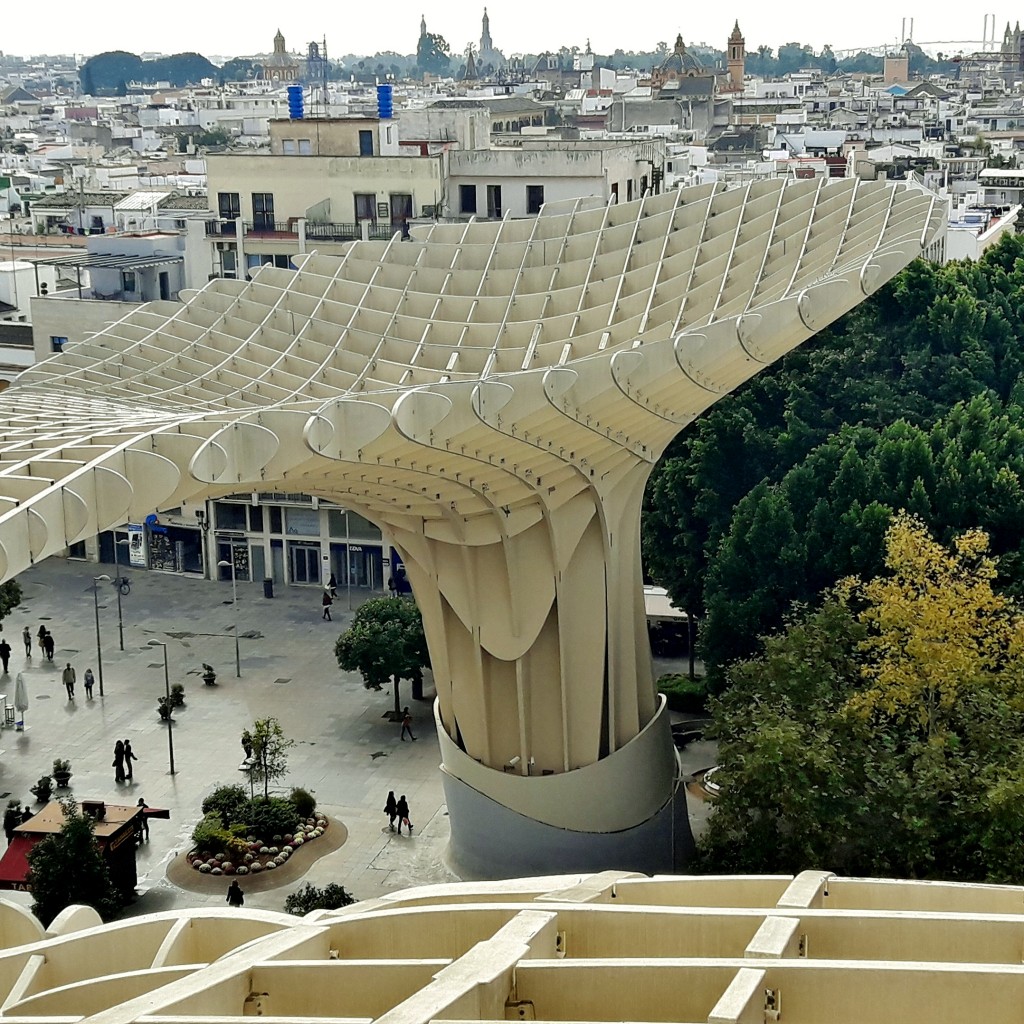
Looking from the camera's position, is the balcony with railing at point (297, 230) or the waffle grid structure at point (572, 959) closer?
the waffle grid structure at point (572, 959)

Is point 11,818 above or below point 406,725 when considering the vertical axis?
above

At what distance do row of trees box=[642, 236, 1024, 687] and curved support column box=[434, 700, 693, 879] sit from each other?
5.38 meters

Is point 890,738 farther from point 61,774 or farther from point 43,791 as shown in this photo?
point 61,774

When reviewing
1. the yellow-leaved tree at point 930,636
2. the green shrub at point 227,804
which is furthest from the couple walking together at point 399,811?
the yellow-leaved tree at point 930,636

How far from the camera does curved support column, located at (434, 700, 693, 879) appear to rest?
32625 mm

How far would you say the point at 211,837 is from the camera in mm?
34031

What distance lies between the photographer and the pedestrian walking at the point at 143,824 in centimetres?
3422

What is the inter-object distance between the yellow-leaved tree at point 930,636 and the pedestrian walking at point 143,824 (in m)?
14.4

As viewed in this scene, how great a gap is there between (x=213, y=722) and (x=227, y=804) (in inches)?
269

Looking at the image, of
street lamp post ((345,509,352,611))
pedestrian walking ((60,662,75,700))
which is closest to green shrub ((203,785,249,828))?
pedestrian walking ((60,662,75,700))

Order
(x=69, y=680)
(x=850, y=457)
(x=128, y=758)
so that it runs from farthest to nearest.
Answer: (x=69, y=680) < (x=128, y=758) < (x=850, y=457)

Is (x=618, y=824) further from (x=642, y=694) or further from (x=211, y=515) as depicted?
(x=211, y=515)

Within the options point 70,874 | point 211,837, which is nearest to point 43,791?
point 211,837

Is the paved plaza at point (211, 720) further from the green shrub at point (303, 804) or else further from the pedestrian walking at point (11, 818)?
the pedestrian walking at point (11, 818)
